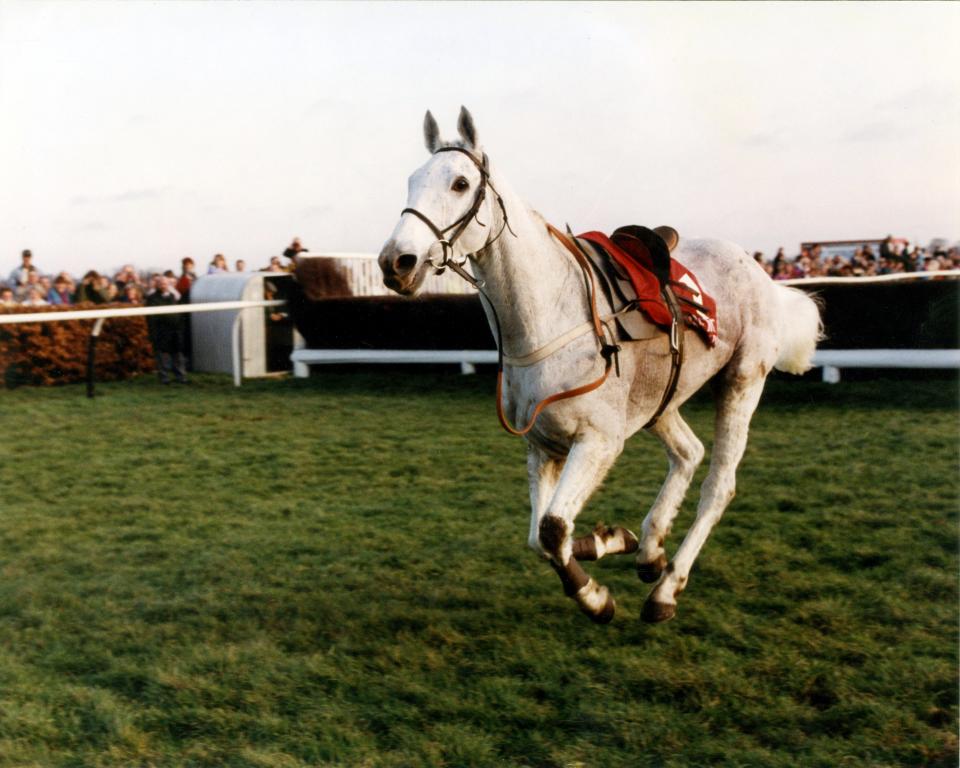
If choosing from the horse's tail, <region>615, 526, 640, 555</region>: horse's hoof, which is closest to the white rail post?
the horse's tail

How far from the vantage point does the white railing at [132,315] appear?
1124 cm

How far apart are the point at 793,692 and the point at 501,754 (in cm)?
117

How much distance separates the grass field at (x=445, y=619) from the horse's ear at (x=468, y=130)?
200 centimetres

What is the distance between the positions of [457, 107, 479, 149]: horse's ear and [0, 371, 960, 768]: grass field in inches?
78.7

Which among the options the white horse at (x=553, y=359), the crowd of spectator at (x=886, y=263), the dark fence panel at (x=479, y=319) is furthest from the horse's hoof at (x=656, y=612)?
the crowd of spectator at (x=886, y=263)

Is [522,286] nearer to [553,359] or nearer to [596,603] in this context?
[553,359]

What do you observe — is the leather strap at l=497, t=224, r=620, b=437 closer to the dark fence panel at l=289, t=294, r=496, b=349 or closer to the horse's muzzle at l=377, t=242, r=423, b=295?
the horse's muzzle at l=377, t=242, r=423, b=295

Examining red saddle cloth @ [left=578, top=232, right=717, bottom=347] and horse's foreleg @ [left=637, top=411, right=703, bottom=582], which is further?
horse's foreleg @ [left=637, top=411, right=703, bottom=582]

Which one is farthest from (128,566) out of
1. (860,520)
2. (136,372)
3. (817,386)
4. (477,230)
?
(136,372)

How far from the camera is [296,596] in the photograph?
5.02m

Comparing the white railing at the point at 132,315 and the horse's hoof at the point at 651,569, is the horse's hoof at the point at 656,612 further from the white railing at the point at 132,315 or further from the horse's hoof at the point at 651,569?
the white railing at the point at 132,315

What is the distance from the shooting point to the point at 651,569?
4.99m

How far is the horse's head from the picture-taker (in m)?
3.61

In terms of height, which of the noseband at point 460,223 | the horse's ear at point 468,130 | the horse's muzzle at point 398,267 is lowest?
the horse's muzzle at point 398,267
